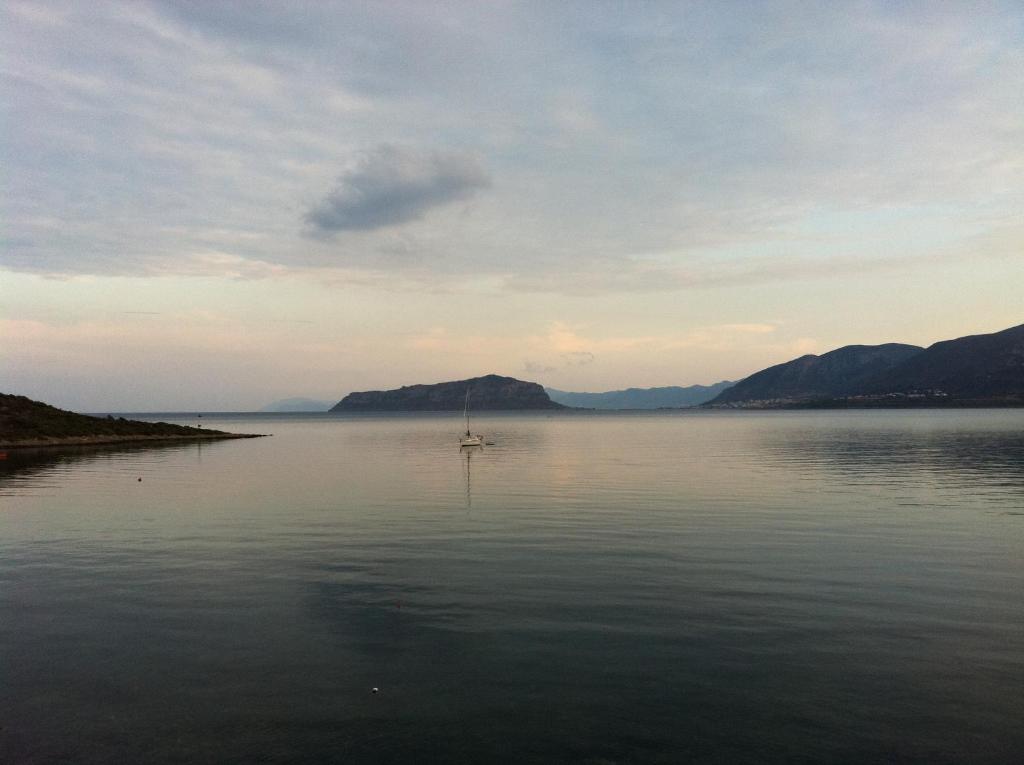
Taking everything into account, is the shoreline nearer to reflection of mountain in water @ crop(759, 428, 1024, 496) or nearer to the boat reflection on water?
the boat reflection on water

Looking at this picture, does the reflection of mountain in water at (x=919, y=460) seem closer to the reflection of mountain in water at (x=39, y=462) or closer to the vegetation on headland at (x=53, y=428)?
the reflection of mountain in water at (x=39, y=462)

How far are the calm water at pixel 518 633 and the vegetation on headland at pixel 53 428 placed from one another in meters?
89.7

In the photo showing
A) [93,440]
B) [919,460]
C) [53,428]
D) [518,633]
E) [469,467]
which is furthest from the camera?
[93,440]

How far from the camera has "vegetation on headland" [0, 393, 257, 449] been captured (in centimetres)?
11728

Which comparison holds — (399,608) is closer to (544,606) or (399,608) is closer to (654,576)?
(544,606)

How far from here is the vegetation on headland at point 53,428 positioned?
117 metres

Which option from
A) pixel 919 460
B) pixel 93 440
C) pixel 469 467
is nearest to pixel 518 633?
pixel 469 467

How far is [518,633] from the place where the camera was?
61.1ft

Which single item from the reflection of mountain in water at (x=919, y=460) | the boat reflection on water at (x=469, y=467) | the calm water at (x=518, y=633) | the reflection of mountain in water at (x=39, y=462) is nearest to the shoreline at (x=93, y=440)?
the reflection of mountain in water at (x=39, y=462)

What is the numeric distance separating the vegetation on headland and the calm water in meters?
89.7

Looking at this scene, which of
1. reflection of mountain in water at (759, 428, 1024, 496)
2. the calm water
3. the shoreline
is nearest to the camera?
the calm water

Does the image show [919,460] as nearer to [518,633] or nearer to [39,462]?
[518,633]

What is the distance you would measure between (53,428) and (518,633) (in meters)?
137

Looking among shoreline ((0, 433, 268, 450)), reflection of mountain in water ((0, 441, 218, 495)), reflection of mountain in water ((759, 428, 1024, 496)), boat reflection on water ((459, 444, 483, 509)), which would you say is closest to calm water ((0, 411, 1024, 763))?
boat reflection on water ((459, 444, 483, 509))
